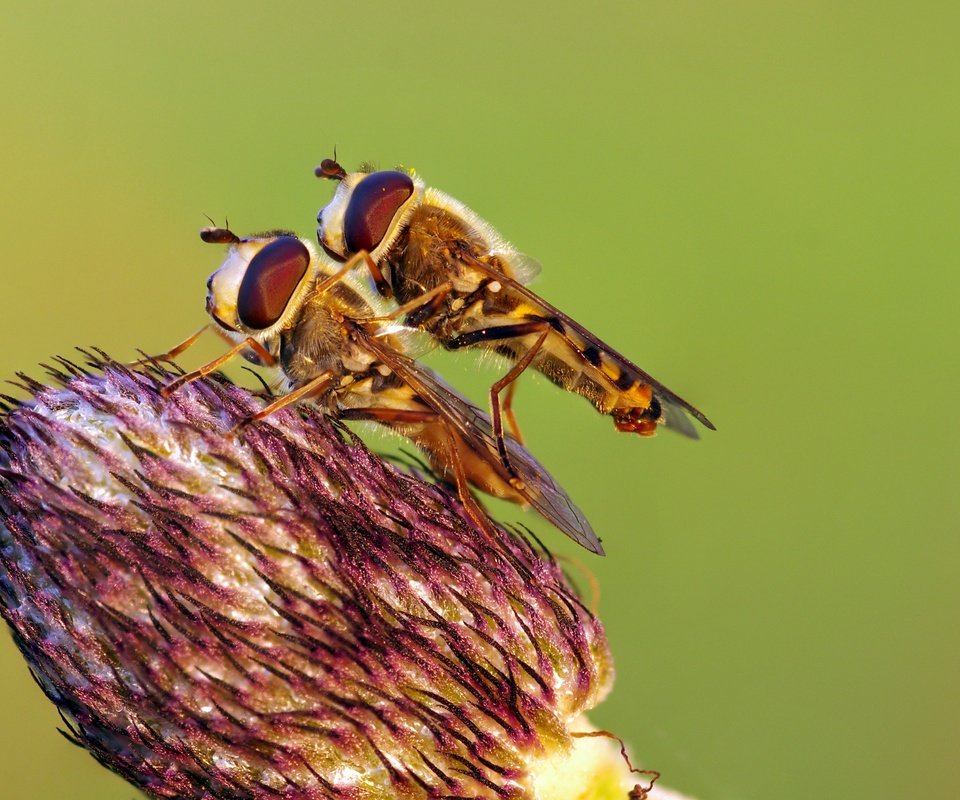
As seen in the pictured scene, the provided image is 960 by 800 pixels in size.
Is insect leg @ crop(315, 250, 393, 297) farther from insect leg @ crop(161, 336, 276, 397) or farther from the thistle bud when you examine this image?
the thistle bud

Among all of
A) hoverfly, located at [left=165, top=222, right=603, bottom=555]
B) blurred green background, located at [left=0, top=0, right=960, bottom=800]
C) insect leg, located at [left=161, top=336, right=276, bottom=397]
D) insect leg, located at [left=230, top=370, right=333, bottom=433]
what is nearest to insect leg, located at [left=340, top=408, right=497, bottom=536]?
hoverfly, located at [left=165, top=222, right=603, bottom=555]

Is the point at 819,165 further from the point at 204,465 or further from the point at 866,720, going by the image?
the point at 204,465

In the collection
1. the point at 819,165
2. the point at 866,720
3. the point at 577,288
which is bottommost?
the point at 866,720

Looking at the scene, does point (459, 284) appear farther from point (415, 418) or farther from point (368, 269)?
point (415, 418)

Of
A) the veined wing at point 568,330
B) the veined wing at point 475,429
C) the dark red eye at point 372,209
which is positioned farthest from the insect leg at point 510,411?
the dark red eye at point 372,209

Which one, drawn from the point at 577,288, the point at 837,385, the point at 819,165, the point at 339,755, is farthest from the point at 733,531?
the point at 339,755

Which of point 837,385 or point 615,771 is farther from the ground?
point 837,385
